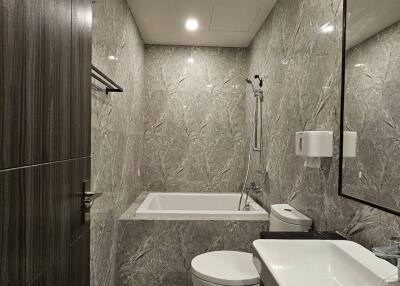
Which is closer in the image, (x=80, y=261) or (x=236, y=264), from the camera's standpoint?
(x=80, y=261)

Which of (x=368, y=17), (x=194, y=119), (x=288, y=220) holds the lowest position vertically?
(x=288, y=220)

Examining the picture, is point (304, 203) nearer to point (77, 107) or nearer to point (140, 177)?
point (77, 107)

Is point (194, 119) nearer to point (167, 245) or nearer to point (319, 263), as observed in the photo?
point (167, 245)

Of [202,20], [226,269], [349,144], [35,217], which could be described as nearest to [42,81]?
[35,217]

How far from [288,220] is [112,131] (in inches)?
56.1

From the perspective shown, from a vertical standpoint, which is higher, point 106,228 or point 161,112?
point 161,112

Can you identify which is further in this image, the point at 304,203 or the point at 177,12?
the point at 177,12

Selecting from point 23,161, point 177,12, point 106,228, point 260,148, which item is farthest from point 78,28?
point 260,148

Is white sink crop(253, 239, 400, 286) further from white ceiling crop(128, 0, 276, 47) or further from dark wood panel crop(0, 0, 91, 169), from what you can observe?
white ceiling crop(128, 0, 276, 47)

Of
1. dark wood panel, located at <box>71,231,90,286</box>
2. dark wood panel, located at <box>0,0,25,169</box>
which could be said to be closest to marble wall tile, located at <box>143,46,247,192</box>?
dark wood panel, located at <box>71,231,90,286</box>

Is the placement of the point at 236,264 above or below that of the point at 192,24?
below

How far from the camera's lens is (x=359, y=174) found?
1.25 m

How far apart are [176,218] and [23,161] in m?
1.83

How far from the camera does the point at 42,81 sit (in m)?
0.72
